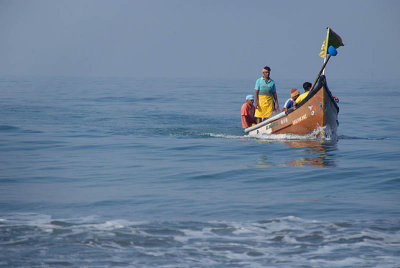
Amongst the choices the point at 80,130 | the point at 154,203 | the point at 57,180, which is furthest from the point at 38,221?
the point at 80,130

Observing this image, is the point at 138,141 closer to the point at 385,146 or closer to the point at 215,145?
the point at 215,145

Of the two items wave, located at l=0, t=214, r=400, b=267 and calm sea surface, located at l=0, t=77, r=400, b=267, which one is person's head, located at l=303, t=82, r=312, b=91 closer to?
calm sea surface, located at l=0, t=77, r=400, b=267

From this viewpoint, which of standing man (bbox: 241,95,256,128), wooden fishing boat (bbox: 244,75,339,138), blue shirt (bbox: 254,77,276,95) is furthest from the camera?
standing man (bbox: 241,95,256,128)

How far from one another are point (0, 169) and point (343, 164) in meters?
6.73

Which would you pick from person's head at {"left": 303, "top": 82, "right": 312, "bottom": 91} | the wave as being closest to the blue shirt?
person's head at {"left": 303, "top": 82, "right": 312, "bottom": 91}

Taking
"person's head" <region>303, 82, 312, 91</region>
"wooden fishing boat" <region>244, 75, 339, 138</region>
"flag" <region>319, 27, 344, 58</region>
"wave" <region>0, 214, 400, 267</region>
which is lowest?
"wave" <region>0, 214, 400, 267</region>

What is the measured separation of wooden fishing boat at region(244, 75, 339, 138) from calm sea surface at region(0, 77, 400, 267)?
264mm

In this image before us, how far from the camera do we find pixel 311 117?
14820 mm

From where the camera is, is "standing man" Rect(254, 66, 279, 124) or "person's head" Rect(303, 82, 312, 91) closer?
"person's head" Rect(303, 82, 312, 91)

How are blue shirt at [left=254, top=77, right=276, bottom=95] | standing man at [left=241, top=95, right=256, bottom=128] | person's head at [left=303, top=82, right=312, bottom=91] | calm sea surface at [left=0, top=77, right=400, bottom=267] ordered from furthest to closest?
standing man at [left=241, top=95, right=256, bottom=128]
blue shirt at [left=254, top=77, right=276, bottom=95]
person's head at [left=303, top=82, right=312, bottom=91]
calm sea surface at [left=0, top=77, right=400, bottom=267]

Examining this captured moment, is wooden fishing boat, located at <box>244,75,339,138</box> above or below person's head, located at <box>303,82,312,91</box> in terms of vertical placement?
below

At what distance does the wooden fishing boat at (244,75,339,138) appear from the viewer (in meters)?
14.4

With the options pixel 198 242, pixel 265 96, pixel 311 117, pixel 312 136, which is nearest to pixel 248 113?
pixel 265 96

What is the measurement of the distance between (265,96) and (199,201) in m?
7.27
